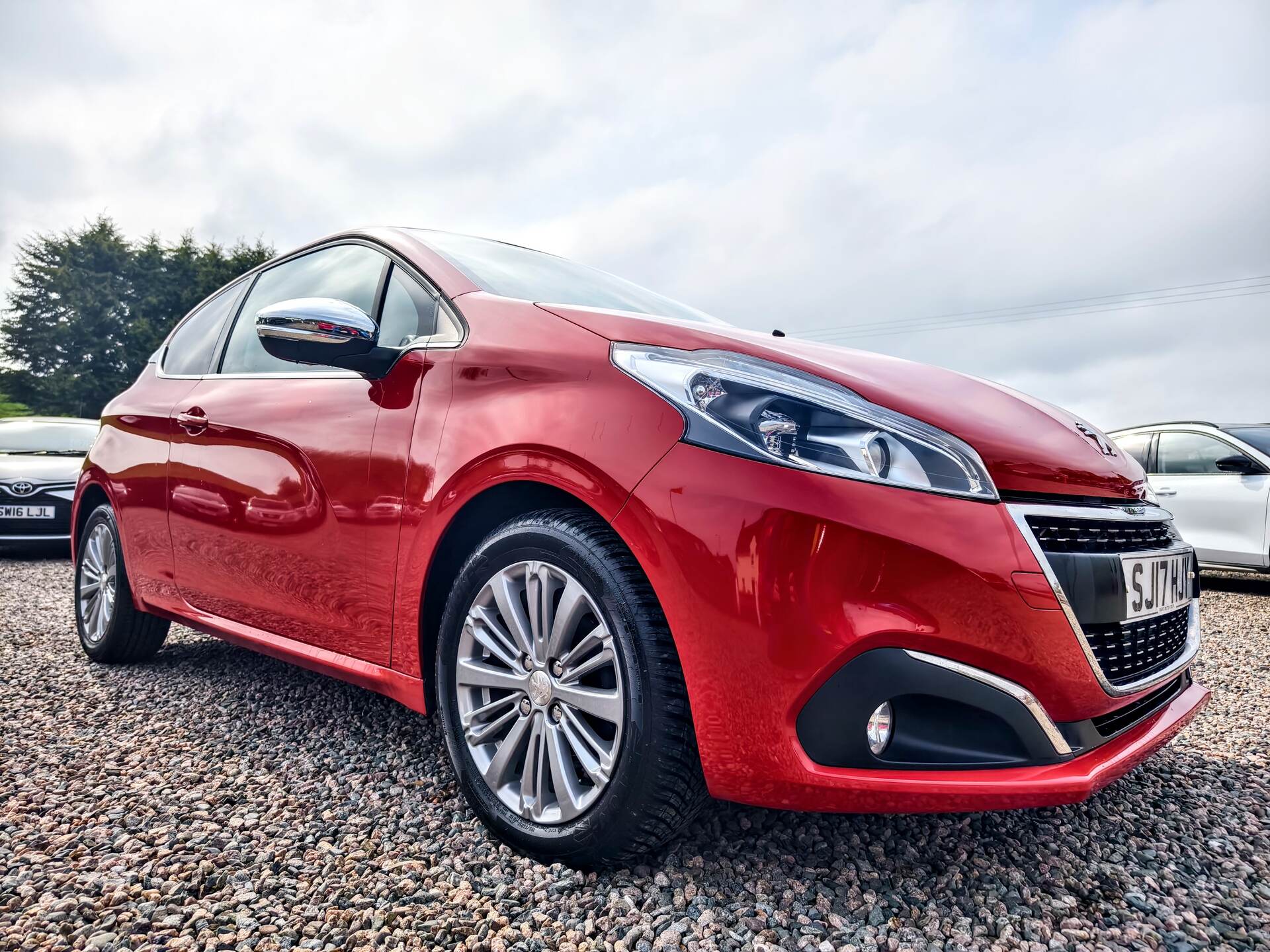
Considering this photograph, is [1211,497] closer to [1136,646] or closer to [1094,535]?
[1136,646]

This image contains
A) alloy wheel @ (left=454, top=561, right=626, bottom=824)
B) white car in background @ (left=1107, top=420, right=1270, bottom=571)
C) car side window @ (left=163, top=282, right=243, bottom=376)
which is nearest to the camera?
Answer: alloy wheel @ (left=454, top=561, right=626, bottom=824)

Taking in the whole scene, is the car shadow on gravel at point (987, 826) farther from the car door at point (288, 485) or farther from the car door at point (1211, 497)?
the car door at point (1211, 497)

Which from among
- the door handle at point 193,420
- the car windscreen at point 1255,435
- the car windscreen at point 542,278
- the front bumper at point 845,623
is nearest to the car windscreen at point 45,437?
the door handle at point 193,420

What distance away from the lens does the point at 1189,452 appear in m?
6.98

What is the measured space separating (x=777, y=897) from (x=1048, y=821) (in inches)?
32.0

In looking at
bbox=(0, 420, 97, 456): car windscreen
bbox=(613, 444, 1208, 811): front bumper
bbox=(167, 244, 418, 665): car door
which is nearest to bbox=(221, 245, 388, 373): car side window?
bbox=(167, 244, 418, 665): car door

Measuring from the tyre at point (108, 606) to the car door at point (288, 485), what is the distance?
0.66m

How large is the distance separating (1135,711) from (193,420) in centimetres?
291

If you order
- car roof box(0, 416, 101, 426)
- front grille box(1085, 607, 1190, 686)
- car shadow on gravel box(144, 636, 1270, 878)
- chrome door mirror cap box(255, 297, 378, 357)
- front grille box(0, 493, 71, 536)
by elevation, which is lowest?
front grille box(0, 493, 71, 536)

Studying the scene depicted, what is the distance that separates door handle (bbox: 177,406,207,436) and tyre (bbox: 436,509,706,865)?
1.46 meters

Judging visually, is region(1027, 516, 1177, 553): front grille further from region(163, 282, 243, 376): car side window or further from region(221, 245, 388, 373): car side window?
region(163, 282, 243, 376): car side window

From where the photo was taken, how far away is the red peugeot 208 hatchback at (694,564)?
4.73ft

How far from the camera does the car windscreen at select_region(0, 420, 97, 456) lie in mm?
8250

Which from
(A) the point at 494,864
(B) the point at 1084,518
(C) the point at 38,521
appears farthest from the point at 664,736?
(C) the point at 38,521
